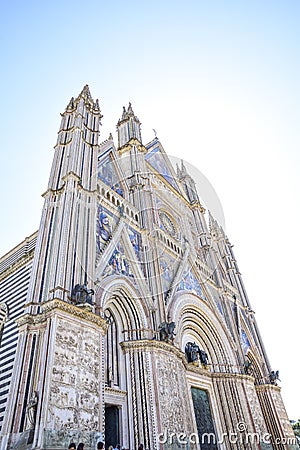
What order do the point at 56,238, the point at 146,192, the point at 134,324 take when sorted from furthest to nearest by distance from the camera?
the point at 146,192, the point at 134,324, the point at 56,238

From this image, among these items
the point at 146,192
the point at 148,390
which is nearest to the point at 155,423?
the point at 148,390

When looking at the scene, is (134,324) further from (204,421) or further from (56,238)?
(204,421)

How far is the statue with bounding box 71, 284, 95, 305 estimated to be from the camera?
360 inches

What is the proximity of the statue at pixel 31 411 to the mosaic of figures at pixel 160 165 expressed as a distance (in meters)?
17.0

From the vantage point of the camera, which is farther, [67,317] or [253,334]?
[253,334]

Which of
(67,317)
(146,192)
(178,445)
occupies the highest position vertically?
(146,192)

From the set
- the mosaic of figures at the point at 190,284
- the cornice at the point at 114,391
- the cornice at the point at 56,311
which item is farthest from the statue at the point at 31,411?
the mosaic of figures at the point at 190,284

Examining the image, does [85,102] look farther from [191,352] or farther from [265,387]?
[265,387]

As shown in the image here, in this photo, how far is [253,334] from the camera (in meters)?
20.8

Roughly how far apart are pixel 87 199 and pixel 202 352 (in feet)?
28.8

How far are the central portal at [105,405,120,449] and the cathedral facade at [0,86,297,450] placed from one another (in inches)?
1.0

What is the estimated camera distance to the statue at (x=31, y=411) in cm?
696

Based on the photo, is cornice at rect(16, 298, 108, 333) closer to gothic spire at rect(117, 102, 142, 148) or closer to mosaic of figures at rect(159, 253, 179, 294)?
mosaic of figures at rect(159, 253, 179, 294)

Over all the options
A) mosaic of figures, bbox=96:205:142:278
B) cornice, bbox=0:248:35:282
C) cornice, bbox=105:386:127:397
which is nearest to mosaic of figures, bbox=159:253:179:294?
mosaic of figures, bbox=96:205:142:278
